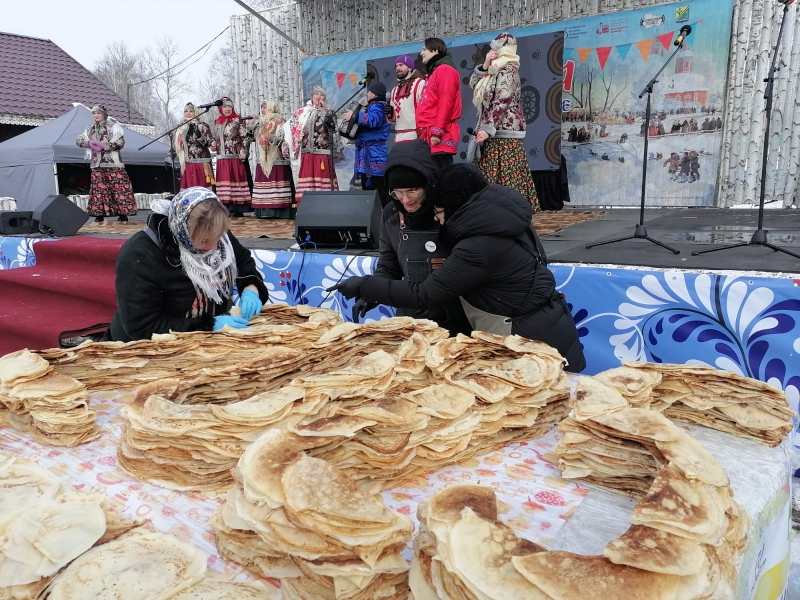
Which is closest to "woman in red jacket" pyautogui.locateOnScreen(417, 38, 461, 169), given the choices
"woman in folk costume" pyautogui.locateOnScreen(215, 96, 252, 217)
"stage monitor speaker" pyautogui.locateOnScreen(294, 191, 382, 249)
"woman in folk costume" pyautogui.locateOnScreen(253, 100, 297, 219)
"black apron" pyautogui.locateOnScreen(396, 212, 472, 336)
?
"stage monitor speaker" pyautogui.locateOnScreen(294, 191, 382, 249)

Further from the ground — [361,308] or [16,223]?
[16,223]

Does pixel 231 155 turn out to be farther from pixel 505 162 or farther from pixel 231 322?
pixel 231 322

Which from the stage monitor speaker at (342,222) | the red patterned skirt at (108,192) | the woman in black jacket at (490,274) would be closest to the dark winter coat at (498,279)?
the woman in black jacket at (490,274)

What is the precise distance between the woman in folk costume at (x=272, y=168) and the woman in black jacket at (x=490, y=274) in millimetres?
5548

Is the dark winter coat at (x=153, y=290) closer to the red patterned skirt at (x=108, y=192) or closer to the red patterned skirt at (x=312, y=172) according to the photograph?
the red patterned skirt at (x=312, y=172)

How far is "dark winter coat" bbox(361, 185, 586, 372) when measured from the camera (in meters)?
2.31

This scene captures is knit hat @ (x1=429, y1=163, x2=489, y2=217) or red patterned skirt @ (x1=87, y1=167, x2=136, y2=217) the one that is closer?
knit hat @ (x1=429, y1=163, x2=489, y2=217)

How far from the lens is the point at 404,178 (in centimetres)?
238

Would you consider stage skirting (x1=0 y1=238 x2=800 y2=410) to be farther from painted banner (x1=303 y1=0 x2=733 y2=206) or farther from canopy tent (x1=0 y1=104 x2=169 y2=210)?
canopy tent (x1=0 y1=104 x2=169 y2=210)

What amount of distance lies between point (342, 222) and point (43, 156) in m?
10.6

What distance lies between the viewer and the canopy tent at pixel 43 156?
455 inches

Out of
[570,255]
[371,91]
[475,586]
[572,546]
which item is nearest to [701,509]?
[572,546]

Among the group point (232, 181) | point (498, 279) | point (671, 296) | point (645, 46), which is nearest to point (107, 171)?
point (232, 181)

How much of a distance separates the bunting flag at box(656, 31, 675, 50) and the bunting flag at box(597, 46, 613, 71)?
1.95 ft
